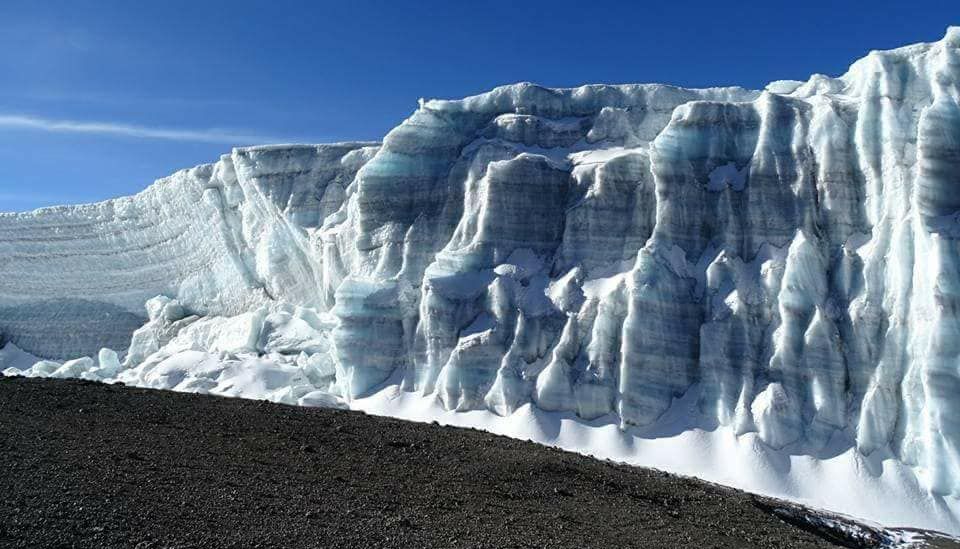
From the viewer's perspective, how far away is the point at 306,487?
17.8 meters

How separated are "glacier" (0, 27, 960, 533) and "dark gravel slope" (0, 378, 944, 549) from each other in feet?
14.9

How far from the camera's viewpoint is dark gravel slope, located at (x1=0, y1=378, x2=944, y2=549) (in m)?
14.9

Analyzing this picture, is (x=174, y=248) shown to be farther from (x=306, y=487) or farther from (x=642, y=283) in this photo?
(x=306, y=487)

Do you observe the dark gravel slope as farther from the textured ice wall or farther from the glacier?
the textured ice wall

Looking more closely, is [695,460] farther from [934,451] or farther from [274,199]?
[274,199]

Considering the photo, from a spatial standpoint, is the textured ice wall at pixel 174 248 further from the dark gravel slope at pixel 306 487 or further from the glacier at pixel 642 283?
the dark gravel slope at pixel 306 487

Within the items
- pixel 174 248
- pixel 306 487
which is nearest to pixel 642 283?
pixel 306 487

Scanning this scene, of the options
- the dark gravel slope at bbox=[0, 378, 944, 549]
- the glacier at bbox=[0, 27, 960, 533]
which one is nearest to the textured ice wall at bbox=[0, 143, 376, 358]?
the glacier at bbox=[0, 27, 960, 533]

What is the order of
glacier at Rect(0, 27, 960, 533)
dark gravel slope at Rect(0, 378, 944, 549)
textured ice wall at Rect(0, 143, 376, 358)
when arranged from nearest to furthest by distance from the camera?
dark gravel slope at Rect(0, 378, 944, 549) → glacier at Rect(0, 27, 960, 533) → textured ice wall at Rect(0, 143, 376, 358)

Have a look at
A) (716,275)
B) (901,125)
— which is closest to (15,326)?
(716,275)

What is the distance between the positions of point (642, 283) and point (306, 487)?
49.3 ft

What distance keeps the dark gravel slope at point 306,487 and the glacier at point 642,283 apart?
453 cm

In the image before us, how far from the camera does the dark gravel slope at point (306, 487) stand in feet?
49.0

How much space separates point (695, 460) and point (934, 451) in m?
6.53
